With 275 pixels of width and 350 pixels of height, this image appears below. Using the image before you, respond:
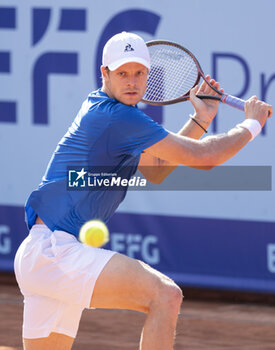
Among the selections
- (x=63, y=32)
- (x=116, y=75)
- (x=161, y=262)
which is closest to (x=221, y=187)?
(x=161, y=262)

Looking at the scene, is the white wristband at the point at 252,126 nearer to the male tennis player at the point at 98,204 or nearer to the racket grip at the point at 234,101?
the male tennis player at the point at 98,204

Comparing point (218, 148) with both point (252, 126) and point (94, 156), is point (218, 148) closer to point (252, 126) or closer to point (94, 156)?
point (252, 126)

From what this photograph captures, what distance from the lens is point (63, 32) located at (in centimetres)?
637

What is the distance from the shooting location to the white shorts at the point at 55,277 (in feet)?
11.3

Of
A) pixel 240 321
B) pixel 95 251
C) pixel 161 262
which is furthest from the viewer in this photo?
pixel 161 262

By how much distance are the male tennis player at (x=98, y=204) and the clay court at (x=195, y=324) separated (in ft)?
5.33

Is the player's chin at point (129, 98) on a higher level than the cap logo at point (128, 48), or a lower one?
lower

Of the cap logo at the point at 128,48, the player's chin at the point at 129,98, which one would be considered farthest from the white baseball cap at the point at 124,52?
the player's chin at the point at 129,98

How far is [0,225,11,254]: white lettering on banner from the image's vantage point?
21.8 ft

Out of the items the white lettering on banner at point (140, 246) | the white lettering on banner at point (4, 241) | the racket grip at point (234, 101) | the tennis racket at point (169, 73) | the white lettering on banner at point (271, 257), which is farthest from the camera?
the white lettering on banner at point (4, 241)

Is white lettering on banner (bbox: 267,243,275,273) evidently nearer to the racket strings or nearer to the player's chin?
the racket strings

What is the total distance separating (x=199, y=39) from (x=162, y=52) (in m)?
1.69

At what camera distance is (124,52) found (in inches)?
139

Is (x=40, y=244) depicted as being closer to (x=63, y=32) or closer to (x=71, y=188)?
(x=71, y=188)
